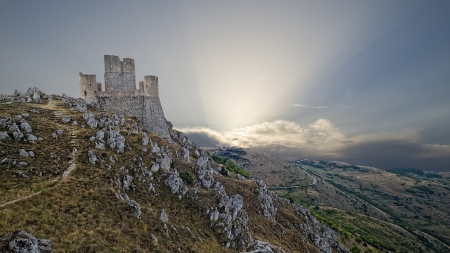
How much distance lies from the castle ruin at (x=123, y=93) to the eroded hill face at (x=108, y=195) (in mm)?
7219

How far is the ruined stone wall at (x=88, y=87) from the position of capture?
6499 cm

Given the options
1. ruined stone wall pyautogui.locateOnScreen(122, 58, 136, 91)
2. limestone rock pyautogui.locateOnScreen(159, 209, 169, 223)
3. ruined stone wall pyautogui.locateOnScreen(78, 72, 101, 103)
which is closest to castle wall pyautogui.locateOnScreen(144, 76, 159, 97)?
ruined stone wall pyautogui.locateOnScreen(122, 58, 136, 91)

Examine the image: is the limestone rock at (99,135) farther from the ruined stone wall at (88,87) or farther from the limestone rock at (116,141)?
the ruined stone wall at (88,87)

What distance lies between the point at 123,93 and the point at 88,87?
8715mm

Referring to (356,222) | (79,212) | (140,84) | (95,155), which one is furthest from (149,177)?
(356,222)

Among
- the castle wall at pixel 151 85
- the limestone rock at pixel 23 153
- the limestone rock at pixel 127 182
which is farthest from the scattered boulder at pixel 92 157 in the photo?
the castle wall at pixel 151 85

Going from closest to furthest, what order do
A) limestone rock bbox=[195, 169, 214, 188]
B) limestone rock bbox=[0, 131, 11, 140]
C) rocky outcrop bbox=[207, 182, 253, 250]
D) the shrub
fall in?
1. limestone rock bbox=[0, 131, 11, 140]
2. rocky outcrop bbox=[207, 182, 253, 250]
3. the shrub
4. limestone rock bbox=[195, 169, 214, 188]

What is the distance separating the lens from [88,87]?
65.4m

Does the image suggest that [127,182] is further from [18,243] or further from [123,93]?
[123,93]

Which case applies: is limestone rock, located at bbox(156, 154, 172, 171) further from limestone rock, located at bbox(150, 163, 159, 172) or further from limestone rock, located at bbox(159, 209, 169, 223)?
limestone rock, located at bbox(159, 209, 169, 223)

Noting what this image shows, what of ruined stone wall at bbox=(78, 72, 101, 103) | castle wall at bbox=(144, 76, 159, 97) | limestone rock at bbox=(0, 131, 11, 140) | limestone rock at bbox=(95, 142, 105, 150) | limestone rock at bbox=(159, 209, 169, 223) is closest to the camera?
limestone rock at bbox=(159, 209, 169, 223)

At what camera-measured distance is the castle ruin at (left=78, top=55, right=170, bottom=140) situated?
215 feet

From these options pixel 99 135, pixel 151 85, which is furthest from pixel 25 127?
pixel 151 85

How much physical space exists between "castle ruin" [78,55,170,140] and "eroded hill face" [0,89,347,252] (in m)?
7.22
